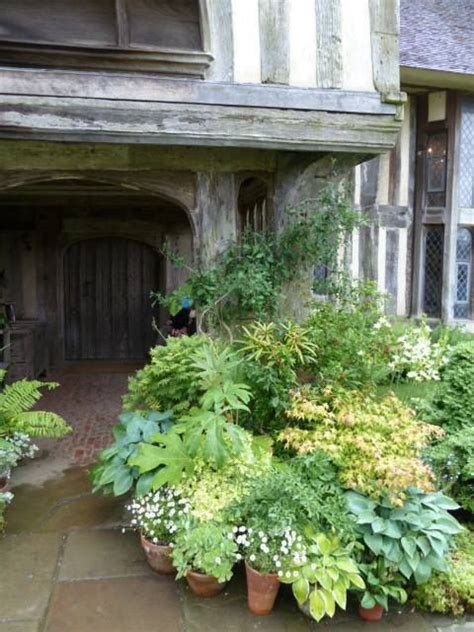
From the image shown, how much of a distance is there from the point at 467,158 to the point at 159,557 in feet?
26.6

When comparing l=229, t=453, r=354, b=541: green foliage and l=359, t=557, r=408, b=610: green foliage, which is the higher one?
l=229, t=453, r=354, b=541: green foliage

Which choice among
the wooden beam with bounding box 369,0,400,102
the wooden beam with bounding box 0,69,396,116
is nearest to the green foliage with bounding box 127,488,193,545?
the wooden beam with bounding box 0,69,396,116

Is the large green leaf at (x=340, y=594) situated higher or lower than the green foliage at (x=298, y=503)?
lower

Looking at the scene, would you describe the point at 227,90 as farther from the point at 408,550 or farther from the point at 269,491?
the point at 408,550

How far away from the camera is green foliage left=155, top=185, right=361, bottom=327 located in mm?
4727

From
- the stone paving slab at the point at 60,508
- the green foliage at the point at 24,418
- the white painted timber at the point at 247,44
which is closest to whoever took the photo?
the stone paving slab at the point at 60,508

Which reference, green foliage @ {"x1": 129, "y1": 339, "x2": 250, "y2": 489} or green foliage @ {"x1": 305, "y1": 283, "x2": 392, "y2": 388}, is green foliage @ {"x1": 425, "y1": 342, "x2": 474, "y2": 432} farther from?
green foliage @ {"x1": 129, "y1": 339, "x2": 250, "y2": 489}

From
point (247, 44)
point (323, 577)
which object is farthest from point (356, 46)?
point (323, 577)

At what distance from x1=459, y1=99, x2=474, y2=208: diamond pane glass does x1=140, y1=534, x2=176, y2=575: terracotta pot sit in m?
7.75

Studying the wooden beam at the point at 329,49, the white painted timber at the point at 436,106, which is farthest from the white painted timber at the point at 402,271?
the wooden beam at the point at 329,49

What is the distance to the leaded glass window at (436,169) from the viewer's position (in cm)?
916

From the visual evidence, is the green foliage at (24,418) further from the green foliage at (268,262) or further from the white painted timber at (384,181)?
the white painted timber at (384,181)

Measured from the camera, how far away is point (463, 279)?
31.5 ft

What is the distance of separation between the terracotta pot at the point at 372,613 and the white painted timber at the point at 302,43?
359 centimetres
